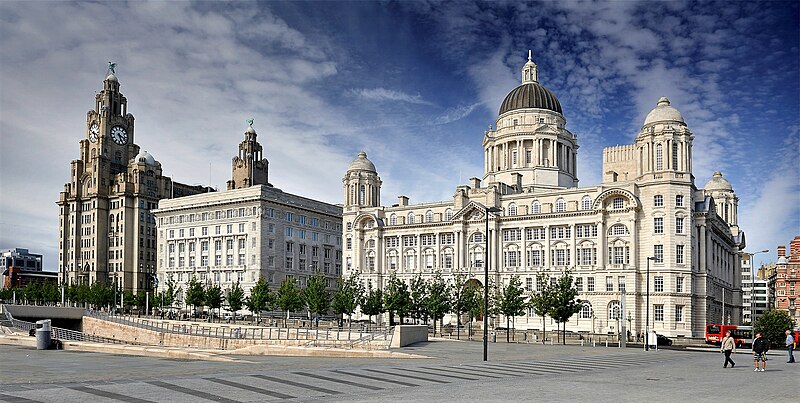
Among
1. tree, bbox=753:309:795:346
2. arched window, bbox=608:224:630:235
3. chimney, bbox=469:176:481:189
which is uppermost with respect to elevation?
chimney, bbox=469:176:481:189

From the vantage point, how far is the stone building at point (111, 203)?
497 feet

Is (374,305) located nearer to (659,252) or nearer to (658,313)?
(658,313)

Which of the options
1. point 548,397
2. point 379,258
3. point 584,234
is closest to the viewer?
point 548,397

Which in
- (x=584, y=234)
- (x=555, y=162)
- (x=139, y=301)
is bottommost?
(x=139, y=301)

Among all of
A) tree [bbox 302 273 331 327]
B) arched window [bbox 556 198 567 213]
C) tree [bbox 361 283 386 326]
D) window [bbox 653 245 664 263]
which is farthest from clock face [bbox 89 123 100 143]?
window [bbox 653 245 664 263]

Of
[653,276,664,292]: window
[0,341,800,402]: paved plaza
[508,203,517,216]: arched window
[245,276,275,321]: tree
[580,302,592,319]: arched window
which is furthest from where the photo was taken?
[508,203,517,216]: arched window

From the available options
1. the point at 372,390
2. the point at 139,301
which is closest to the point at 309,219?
the point at 139,301

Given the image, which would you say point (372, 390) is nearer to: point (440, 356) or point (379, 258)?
point (440, 356)

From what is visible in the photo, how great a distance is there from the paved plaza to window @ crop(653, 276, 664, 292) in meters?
57.4

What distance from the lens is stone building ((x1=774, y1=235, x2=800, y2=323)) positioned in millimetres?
136625

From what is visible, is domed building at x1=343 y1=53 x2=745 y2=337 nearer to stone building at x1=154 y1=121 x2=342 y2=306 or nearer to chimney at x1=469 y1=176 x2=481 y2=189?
chimney at x1=469 y1=176 x2=481 y2=189

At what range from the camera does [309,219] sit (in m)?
137

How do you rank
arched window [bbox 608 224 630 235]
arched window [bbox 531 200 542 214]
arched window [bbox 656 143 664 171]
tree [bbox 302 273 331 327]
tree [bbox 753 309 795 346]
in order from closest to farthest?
1. tree [bbox 753 309 795 346]
2. arched window [bbox 656 143 664 171]
3. arched window [bbox 608 224 630 235]
4. tree [bbox 302 273 331 327]
5. arched window [bbox 531 200 542 214]

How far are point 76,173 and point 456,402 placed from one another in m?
154
